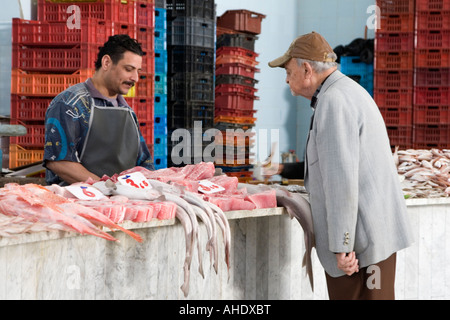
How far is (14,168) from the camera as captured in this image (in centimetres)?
566

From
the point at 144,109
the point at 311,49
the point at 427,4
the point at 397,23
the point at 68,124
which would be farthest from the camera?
the point at 397,23

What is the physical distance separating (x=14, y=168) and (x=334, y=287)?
381 centimetres

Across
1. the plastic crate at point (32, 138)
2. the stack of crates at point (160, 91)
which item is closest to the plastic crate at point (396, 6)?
the stack of crates at point (160, 91)

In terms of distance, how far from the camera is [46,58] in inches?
225

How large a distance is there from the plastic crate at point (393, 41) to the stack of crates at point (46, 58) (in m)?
3.52

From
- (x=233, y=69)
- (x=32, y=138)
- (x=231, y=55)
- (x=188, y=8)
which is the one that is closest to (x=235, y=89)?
(x=233, y=69)

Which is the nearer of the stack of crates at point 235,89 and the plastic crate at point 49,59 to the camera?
the plastic crate at point 49,59

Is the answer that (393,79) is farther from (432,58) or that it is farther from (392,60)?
(432,58)

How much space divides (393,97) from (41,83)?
439 centimetres

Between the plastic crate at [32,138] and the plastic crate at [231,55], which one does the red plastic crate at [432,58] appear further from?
the plastic crate at [32,138]

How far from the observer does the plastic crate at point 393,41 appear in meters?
7.54

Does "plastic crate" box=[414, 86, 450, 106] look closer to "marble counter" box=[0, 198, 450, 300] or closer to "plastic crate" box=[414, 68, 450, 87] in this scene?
"plastic crate" box=[414, 68, 450, 87]

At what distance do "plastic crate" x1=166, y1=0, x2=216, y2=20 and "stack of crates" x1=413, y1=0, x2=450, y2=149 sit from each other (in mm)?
2675

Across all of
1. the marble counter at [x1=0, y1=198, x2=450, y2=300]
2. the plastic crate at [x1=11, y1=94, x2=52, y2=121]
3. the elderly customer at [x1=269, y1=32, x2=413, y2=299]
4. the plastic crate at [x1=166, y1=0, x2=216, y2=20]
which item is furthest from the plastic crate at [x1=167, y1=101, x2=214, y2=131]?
the elderly customer at [x1=269, y1=32, x2=413, y2=299]
